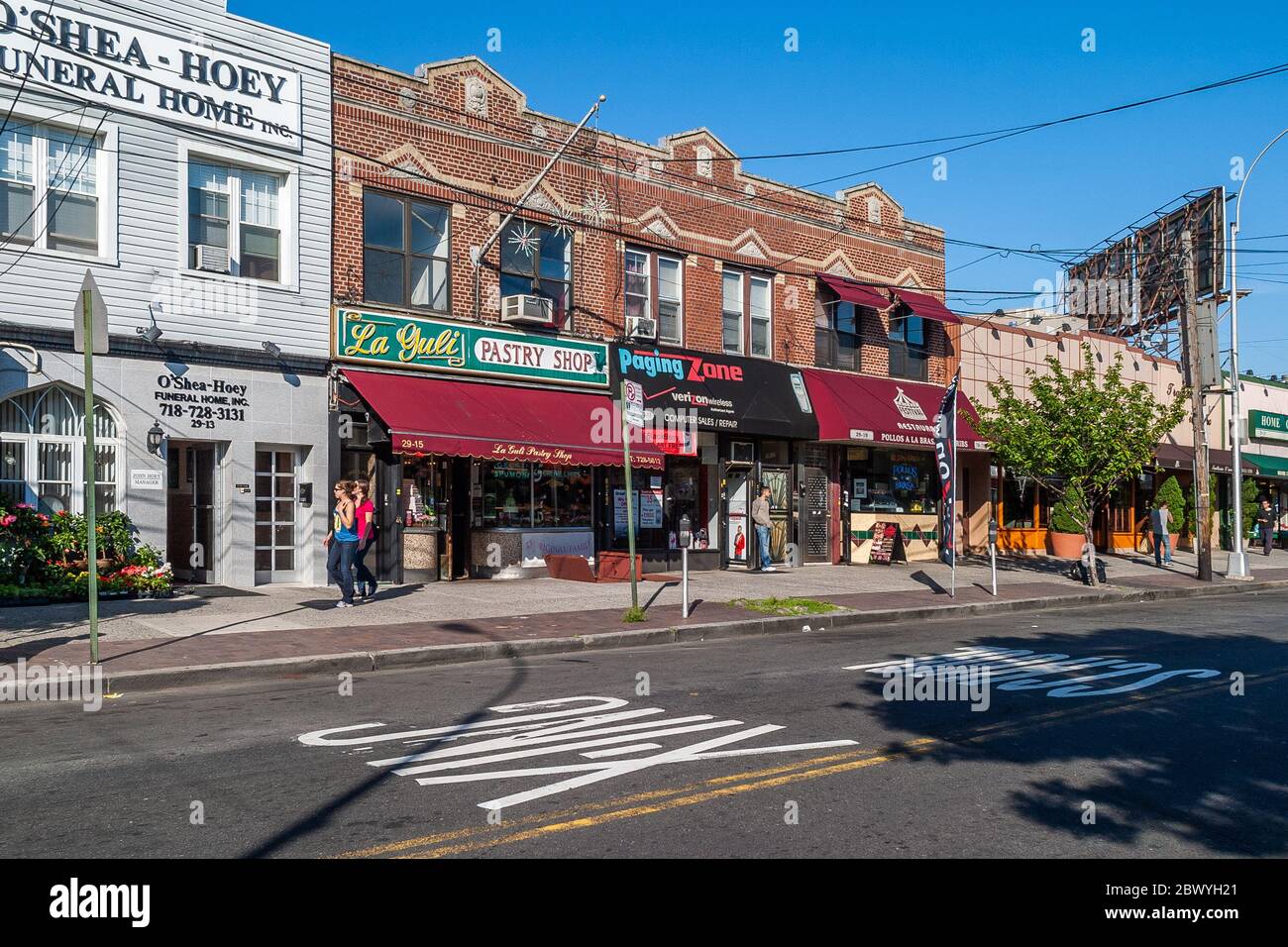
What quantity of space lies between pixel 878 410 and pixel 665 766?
19.4m

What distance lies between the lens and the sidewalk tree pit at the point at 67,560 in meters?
13.7

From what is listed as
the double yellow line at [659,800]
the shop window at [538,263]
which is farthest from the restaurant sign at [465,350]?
the double yellow line at [659,800]

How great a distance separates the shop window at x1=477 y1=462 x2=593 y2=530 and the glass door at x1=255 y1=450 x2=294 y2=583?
3.13m

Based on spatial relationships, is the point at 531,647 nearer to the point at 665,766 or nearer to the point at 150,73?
the point at 665,766

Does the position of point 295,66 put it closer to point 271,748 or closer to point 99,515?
point 99,515

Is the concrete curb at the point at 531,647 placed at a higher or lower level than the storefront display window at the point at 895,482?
lower

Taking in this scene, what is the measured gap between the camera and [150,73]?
15469 mm

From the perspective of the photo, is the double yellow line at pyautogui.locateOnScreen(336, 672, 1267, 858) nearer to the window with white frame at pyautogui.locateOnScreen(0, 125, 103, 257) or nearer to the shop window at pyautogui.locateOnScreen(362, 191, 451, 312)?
the window with white frame at pyautogui.locateOnScreen(0, 125, 103, 257)

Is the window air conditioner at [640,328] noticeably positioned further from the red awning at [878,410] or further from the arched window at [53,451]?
the arched window at [53,451]

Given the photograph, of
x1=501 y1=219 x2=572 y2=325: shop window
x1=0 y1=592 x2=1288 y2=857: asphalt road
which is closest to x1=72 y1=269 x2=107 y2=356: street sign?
x1=0 y1=592 x2=1288 y2=857: asphalt road

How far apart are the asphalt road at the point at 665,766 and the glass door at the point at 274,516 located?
714cm

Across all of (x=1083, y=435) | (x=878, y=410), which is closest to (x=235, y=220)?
(x=878, y=410)

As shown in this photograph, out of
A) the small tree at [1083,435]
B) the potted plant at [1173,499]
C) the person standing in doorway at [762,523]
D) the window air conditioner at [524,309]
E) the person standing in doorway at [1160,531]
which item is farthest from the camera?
the potted plant at [1173,499]

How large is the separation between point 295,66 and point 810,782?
584 inches
